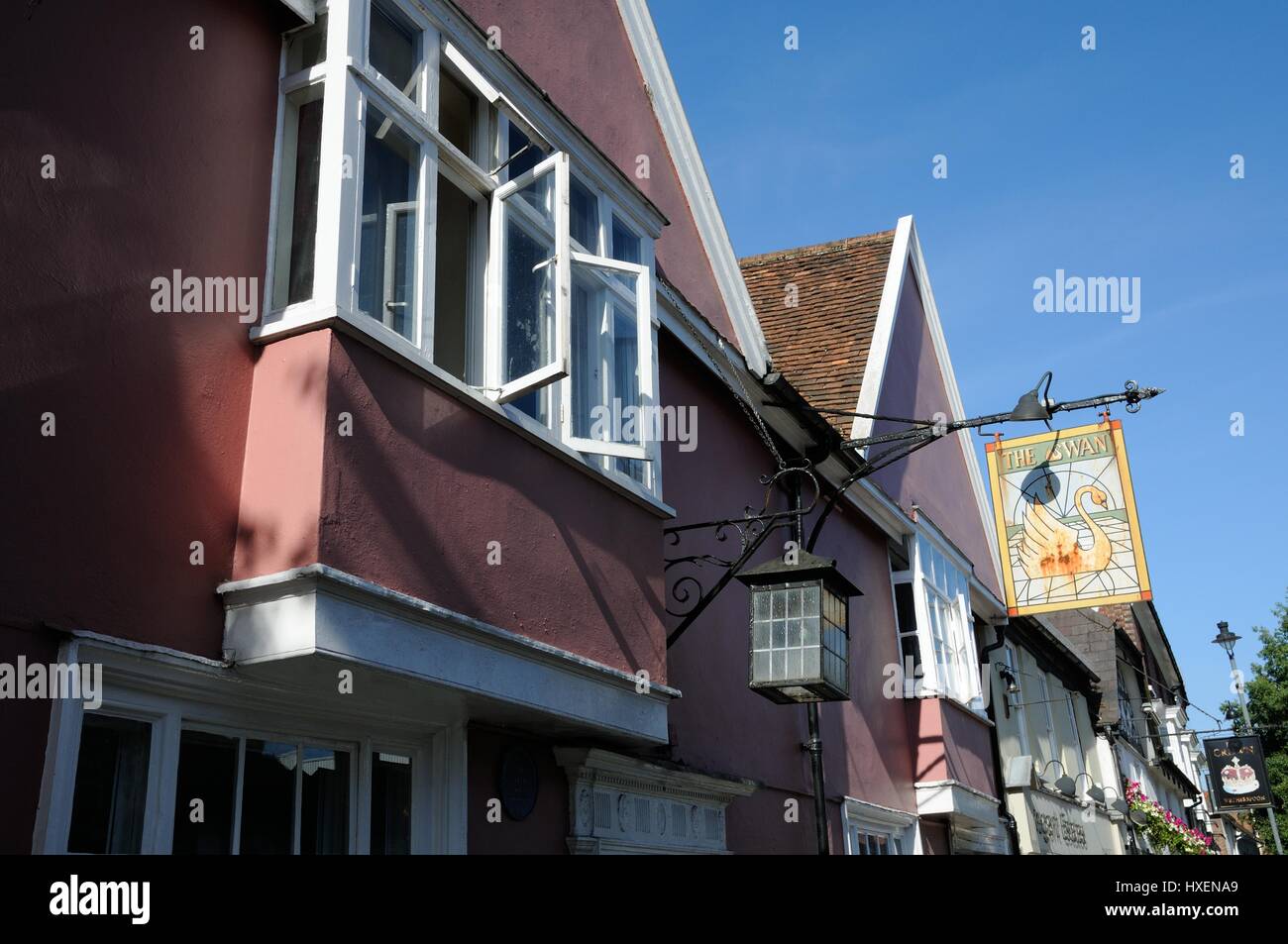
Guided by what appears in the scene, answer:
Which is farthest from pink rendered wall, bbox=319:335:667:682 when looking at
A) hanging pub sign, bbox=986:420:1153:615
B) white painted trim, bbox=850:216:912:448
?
hanging pub sign, bbox=986:420:1153:615

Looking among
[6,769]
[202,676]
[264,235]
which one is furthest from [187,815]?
[264,235]

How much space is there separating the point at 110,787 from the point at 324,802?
41.8 inches

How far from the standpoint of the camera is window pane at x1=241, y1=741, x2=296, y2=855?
458cm

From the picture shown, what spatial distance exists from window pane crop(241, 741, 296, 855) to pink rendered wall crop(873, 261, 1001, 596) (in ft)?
26.0

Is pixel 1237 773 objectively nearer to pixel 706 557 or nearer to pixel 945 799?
pixel 945 799

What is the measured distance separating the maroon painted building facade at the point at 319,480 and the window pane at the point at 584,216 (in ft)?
0.07

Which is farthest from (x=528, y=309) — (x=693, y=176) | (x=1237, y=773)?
(x=1237, y=773)

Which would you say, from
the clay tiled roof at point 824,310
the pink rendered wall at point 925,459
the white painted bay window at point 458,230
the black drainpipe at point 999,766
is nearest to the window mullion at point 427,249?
the white painted bay window at point 458,230

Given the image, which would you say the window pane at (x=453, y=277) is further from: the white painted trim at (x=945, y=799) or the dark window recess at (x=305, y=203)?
the white painted trim at (x=945, y=799)

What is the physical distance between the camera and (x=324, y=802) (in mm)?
4992

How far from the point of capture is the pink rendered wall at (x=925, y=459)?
12961 millimetres
